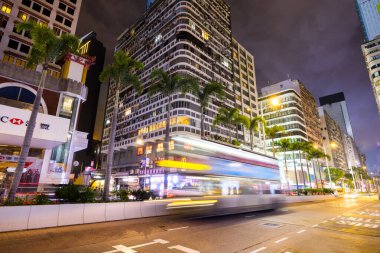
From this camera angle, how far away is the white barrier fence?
412 inches

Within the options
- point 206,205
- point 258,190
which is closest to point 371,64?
point 258,190

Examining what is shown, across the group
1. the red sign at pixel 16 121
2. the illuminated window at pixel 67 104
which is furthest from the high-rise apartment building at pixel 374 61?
the red sign at pixel 16 121

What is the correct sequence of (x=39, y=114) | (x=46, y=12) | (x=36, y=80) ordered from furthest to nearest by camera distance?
(x=46, y=12)
(x=36, y=80)
(x=39, y=114)

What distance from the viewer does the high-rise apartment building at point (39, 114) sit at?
2211cm

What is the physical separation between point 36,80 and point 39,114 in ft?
28.0

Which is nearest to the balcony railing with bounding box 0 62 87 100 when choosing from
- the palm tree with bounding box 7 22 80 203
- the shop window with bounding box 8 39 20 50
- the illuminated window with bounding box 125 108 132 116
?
the palm tree with bounding box 7 22 80 203

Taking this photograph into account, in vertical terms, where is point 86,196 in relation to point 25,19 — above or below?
below

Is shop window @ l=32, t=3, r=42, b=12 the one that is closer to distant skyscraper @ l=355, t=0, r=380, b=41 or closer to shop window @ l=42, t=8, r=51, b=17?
shop window @ l=42, t=8, r=51, b=17

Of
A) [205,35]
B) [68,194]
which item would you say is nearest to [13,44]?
[68,194]

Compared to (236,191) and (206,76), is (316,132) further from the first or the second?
(236,191)

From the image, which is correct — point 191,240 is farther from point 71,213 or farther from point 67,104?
point 67,104

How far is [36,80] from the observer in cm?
2759

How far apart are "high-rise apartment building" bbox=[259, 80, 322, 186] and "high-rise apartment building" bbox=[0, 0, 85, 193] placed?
86.5 m

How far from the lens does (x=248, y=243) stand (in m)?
8.75
